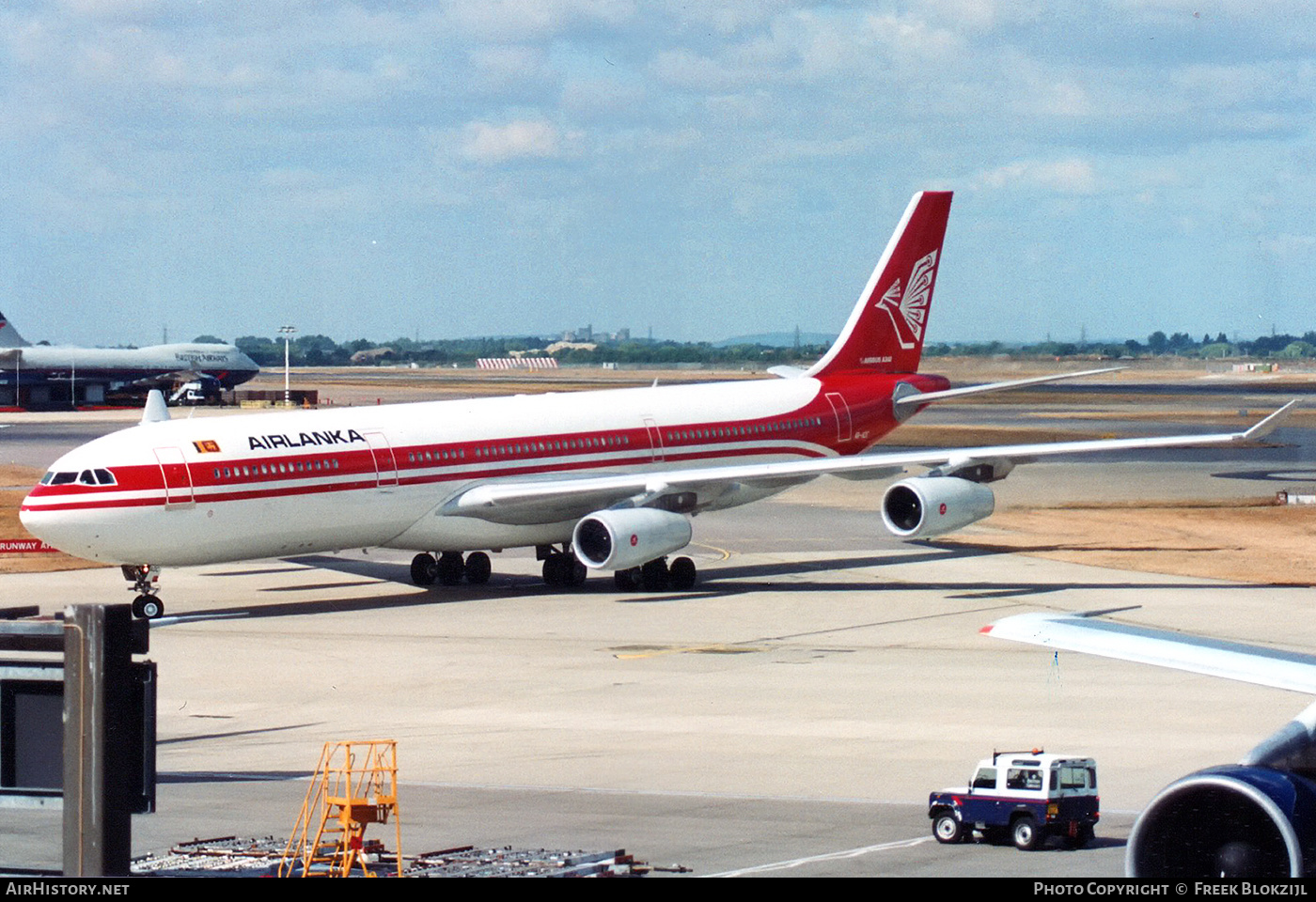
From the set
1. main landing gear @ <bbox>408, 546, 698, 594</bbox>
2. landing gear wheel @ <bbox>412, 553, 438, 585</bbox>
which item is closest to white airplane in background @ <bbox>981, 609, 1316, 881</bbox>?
main landing gear @ <bbox>408, 546, 698, 594</bbox>

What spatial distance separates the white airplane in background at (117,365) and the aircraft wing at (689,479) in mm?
103637

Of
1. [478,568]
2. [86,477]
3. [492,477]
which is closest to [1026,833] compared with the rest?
[86,477]

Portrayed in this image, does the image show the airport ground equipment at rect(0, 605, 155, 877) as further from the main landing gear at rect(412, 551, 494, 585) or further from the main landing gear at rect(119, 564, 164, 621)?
the main landing gear at rect(412, 551, 494, 585)

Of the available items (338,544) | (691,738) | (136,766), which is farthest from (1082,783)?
(338,544)

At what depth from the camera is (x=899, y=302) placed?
49906mm

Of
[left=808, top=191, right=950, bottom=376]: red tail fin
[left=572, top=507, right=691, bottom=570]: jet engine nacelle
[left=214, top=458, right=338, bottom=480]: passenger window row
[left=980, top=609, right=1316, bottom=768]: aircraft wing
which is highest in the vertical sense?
[left=808, top=191, right=950, bottom=376]: red tail fin

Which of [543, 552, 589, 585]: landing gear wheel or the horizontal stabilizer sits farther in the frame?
A: the horizontal stabilizer

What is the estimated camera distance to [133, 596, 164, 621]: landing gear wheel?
1411 inches

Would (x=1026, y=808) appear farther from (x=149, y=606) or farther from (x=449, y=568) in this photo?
(x=449, y=568)

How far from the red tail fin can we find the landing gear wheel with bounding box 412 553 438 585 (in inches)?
477

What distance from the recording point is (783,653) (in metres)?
32.2

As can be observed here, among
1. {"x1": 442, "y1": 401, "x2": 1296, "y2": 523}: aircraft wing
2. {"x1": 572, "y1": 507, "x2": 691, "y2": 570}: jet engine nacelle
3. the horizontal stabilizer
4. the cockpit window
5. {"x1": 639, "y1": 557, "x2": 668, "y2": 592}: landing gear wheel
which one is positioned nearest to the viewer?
the cockpit window

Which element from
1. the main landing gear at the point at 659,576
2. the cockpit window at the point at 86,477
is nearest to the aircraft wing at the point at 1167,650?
the cockpit window at the point at 86,477

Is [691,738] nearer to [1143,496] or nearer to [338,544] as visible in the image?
[338,544]
